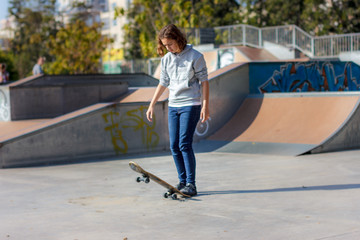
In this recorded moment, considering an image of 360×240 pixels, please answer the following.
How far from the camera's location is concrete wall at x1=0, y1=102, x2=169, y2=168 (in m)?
8.54

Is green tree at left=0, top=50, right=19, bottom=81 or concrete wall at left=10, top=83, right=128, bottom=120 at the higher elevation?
green tree at left=0, top=50, right=19, bottom=81

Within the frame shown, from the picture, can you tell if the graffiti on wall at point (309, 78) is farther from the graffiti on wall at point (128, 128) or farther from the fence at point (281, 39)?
the fence at point (281, 39)

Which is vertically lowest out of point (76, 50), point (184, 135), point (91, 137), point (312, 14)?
point (91, 137)

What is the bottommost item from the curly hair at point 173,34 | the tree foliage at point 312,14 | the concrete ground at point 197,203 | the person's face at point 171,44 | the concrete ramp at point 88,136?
the concrete ground at point 197,203

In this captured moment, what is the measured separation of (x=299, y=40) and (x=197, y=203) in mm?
23217

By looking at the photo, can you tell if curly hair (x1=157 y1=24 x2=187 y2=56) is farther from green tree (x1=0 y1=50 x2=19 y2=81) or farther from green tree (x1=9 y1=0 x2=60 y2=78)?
green tree (x1=9 y1=0 x2=60 y2=78)

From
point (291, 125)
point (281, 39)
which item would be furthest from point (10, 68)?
point (291, 125)

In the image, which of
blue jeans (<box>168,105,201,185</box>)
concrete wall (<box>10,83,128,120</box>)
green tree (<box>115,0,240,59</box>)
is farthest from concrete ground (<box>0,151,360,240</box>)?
green tree (<box>115,0,240,59</box>)

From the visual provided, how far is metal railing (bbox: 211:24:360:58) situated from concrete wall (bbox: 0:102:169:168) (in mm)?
17685

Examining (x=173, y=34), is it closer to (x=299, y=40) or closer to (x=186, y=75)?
(x=186, y=75)

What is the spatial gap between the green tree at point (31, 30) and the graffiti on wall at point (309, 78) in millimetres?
48176

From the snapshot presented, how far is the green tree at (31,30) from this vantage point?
209 ft

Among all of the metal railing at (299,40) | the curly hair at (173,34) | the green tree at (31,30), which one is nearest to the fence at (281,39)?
the metal railing at (299,40)

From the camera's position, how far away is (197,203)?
17.6 feet
